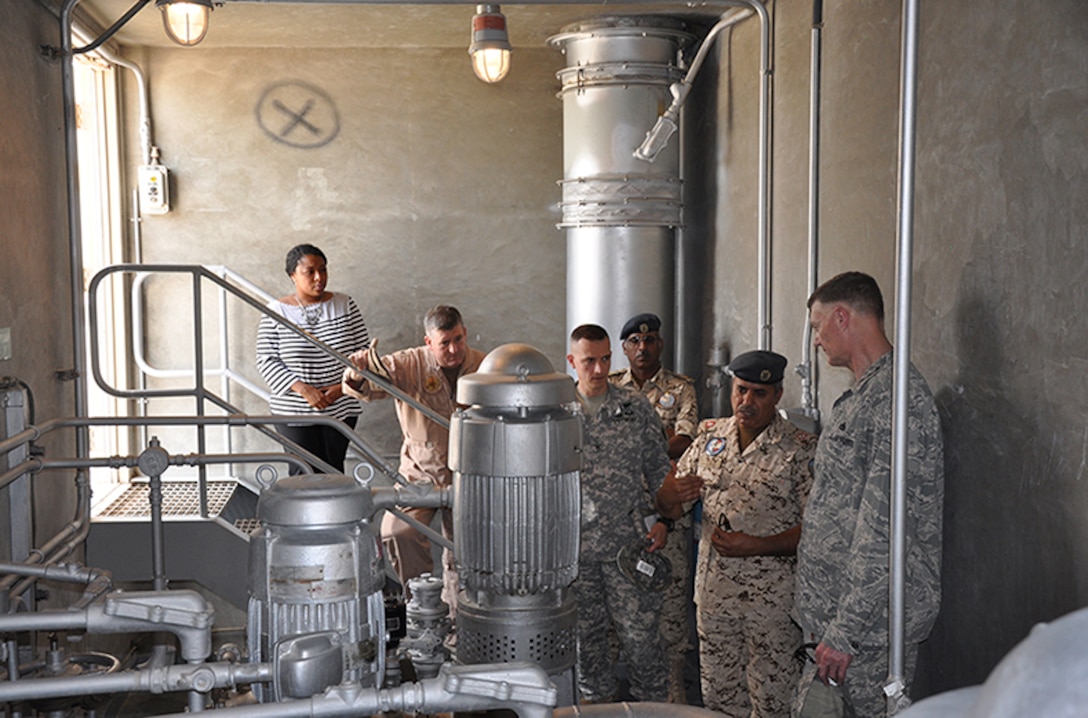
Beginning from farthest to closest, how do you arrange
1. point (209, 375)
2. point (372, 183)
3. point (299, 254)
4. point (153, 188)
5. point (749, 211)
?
1. point (372, 183)
2. point (209, 375)
3. point (153, 188)
4. point (299, 254)
5. point (749, 211)

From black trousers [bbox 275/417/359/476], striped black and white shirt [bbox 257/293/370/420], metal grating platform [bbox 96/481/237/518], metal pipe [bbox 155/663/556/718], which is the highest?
striped black and white shirt [bbox 257/293/370/420]

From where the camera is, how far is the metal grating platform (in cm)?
459

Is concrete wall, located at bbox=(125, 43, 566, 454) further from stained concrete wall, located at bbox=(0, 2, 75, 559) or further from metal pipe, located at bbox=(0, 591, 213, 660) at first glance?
metal pipe, located at bbox=(0, 591, 213, 660)

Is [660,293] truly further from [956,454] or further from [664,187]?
[956,454]

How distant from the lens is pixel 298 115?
6180 millimetres

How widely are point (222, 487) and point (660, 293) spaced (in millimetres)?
2547

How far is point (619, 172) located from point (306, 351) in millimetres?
1731

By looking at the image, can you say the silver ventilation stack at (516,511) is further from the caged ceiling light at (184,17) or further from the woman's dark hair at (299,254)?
the woman's dark hair at (299,254)

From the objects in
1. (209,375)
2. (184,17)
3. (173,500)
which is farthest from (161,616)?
(209,375)

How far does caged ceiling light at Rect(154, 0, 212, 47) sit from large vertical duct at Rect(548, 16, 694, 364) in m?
1.84

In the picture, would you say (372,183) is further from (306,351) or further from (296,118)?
(306,351)

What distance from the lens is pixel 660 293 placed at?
205 inches

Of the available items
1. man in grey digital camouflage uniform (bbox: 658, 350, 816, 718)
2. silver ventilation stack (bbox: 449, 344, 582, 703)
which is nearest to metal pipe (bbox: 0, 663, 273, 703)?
silver ventilation stack (bbox: 449, 344, 582, 703)

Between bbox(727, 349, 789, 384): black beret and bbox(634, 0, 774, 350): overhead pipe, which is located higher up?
bbox(634, 0, 774, 350): overhead pipe
